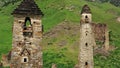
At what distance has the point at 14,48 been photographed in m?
40.7

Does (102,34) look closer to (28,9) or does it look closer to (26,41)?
(28,9)

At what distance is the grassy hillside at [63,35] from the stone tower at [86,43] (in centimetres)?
1875

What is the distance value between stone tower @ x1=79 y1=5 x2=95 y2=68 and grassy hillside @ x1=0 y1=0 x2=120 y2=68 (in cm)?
1875

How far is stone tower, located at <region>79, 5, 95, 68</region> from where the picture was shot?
5222 centimetres

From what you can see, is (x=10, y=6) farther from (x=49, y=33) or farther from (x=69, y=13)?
(x=49, y=33)

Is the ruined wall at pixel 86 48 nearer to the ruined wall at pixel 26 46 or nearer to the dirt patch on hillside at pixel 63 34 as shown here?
the ruined wall at pixel 26 46

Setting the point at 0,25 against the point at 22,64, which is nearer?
the point at 22,64

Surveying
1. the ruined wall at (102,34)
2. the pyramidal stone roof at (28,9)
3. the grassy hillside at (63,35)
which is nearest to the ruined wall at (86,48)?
the pyramidal stone roof at (28,9)

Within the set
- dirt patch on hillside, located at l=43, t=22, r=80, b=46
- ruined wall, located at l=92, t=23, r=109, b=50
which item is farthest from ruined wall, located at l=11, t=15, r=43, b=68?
dirt patch on hillside, located at l=43, t=22, r=80, b=46

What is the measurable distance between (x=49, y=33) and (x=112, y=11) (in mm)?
44761

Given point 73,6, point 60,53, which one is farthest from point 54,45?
point 73,6

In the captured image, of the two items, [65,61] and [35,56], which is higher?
[35,56]

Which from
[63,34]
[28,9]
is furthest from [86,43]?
[63,34]

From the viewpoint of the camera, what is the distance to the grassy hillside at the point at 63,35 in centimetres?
7525
